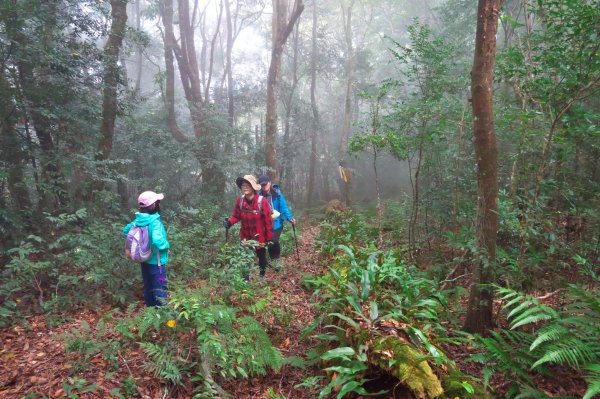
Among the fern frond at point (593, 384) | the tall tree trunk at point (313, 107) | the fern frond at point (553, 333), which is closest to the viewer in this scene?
the fern frond at point (593, 384)

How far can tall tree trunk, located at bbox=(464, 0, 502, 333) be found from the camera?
388 cm

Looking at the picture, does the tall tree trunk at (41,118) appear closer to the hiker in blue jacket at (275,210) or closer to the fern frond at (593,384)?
the hiker in blue jacket at (275,210)

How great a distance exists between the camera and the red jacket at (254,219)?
6.39 meters

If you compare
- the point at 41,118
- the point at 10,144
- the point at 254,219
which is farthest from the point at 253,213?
the point at 41,118

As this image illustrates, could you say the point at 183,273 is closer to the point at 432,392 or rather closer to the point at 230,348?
the point at 230,348

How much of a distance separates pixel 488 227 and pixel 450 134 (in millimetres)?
4832

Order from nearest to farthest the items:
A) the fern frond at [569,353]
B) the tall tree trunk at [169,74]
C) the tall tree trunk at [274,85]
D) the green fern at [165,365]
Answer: the fern frond at [569,353] < the green fern at [165,365] < the tall tree trunk at [274,85] < the tall tree trunk at [169,74]

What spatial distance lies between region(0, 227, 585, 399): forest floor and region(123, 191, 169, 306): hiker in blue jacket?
0.79 meters

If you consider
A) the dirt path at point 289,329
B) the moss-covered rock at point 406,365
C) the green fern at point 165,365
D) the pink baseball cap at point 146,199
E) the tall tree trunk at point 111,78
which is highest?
the tall tree trunk at point 111,78

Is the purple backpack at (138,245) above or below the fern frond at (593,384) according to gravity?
above

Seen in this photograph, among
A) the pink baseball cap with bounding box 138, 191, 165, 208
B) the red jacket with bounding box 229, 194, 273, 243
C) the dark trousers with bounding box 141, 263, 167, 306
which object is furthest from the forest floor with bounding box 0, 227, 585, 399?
the pink baseball cap with bounding box 138, 191, 165, 208

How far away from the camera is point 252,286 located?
5.46 m

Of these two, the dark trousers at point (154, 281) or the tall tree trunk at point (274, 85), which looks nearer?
the dark trousers at point (154, 281)

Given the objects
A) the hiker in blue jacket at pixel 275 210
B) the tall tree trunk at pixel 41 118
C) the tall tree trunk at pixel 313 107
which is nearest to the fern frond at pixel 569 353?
the hiker in blue jacket at pixel 275 210
